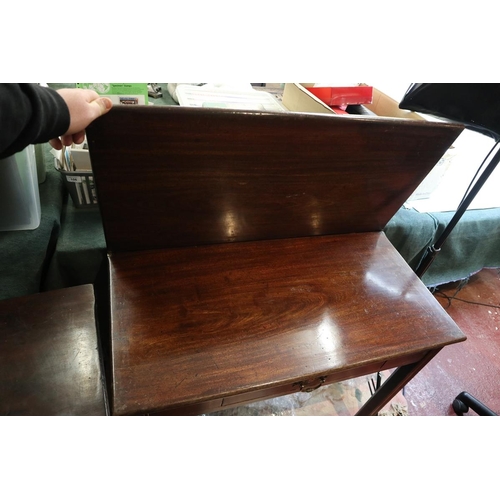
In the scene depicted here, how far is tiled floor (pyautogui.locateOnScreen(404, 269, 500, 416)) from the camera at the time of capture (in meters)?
1.42

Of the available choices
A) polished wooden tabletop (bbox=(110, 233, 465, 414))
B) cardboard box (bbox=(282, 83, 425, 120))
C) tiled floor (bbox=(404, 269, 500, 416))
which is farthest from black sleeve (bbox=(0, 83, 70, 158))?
tiled floor (bbox=(404, 269, 500, 416))

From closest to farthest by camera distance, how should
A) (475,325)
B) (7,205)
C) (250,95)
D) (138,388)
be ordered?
(138,388)
(7,205)
(250,95)
(475,325)

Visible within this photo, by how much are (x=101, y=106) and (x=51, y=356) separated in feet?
1.70

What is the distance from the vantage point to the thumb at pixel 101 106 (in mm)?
506

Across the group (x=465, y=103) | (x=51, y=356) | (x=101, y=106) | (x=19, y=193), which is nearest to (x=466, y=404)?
(x=465, y=103)

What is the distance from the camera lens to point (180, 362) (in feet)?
1.94

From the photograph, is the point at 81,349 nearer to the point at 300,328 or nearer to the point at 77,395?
the point at 77,395

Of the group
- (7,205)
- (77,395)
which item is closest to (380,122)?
(77,395)

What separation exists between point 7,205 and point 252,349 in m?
0.83

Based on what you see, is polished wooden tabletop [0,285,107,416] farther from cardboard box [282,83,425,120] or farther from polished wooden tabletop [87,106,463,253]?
cardboard box [282,83,425,120]

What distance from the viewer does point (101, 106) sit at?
51 cm

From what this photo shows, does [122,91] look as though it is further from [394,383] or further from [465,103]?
[394,383]

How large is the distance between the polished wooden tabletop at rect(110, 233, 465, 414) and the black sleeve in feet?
1.13

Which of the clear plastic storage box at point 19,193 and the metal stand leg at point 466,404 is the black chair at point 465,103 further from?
the clear plastic storage box at point 19,193
